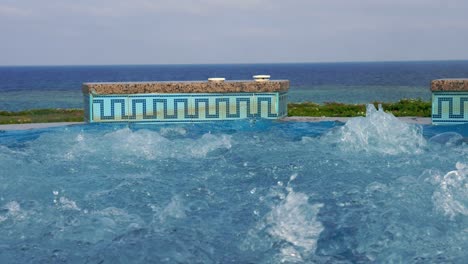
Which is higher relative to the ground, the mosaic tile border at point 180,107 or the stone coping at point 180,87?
the stone coping at point 180,87

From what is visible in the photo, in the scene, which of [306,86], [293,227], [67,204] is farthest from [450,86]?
[306,86]

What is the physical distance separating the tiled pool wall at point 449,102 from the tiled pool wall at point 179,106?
257 cm

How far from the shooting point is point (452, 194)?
18.5 feet

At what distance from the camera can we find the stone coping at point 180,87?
11.1 m

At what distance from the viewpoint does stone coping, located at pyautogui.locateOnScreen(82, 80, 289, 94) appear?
11109mm

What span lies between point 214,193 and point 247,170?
3.52 feet

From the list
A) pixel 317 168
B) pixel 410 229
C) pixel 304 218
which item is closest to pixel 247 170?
pixel 317 168

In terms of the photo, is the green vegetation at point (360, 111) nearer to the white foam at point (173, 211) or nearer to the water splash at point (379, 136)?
the water splash at point (379, 136)

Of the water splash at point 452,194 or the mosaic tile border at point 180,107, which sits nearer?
the water splash at point 452,194

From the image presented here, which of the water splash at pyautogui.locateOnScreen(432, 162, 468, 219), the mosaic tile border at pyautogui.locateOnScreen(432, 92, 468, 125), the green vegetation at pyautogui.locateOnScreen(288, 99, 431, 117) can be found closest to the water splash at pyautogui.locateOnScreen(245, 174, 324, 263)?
the water splash at pyautogui.locateOnScreen(432, 162, 468, 219)

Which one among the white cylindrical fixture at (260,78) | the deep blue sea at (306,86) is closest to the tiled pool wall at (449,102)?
the white cylindrical fixture at (260,78)

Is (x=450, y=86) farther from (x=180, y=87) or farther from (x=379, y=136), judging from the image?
(x=180, y=87)

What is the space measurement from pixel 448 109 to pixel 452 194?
542 cm

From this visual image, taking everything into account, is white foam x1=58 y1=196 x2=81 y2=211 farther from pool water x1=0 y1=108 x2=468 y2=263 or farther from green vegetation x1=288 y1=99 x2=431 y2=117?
green vegetation x1=288 y1=99 x2=431 y2=117
